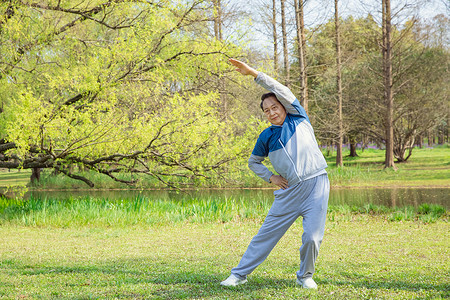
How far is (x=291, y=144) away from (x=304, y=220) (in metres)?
0.70

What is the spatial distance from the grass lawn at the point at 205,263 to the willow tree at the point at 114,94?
6.67 ft

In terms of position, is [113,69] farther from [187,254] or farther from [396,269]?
[396,269]

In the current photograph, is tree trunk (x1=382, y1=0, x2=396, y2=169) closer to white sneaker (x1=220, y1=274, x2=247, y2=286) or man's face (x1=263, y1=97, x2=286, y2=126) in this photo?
man's face (x1=263, y1=97, x2=286, y2=126)

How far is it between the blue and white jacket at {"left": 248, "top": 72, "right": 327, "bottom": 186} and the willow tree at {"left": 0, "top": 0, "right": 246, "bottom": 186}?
5820 millimetres

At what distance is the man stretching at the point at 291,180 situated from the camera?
3795mm

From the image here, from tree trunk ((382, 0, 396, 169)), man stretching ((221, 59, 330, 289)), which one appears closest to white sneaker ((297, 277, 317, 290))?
man stretching ((221, 59, 330, 289))

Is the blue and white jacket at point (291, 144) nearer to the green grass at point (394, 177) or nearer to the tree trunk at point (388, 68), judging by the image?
the green grass at point (394, 177)

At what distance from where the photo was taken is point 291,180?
12.6ft

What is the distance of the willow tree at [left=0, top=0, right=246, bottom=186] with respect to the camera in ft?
31.2

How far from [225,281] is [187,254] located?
2211 millimetres

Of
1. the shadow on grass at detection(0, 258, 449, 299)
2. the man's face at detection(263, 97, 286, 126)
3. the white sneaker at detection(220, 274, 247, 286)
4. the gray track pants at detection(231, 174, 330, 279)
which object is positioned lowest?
the shadow on grass at detection(0, 258, 449, 299)

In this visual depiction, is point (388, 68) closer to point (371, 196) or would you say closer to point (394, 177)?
point (394, 177)

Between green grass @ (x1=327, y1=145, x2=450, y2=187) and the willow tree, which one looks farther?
green grass @ (x1=327, y1=145, x2=450, y2=187)

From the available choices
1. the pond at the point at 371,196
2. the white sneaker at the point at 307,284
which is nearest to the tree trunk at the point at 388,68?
the pond at the point at 371,196
